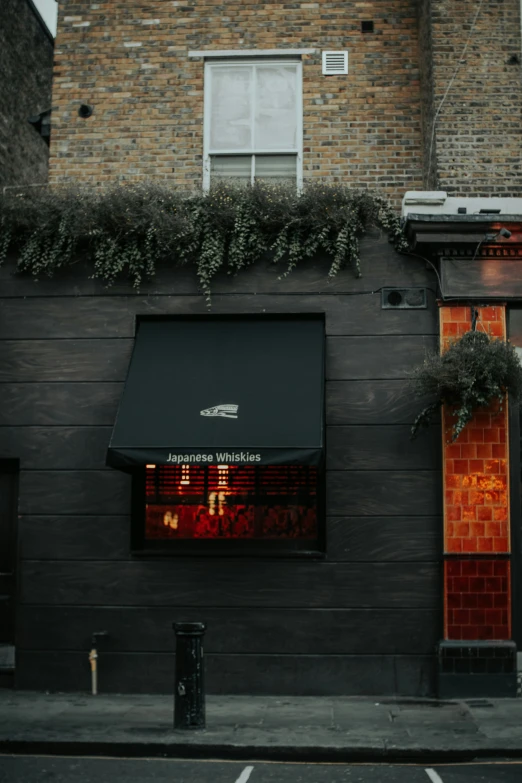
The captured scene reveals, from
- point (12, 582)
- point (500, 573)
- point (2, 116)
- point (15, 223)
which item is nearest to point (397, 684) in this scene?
point (500, 573)

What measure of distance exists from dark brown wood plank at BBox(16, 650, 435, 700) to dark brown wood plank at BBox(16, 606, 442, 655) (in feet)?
0.31

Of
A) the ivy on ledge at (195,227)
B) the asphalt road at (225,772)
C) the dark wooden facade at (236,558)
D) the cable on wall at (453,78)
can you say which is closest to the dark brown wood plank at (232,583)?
the dark wooden facade at (236,558)

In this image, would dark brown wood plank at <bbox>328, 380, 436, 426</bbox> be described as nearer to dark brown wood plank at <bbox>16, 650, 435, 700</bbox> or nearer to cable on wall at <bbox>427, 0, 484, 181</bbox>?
dark brown wood plank at <bbox>16, 650, 435, 700</bbox>

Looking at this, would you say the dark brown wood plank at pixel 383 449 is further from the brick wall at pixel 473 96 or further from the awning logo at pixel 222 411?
the brick wall at pixel 473 96

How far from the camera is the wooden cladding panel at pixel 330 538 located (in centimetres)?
1048

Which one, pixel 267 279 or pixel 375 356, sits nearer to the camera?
pixel 375 356

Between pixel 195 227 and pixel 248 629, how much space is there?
16.2ft

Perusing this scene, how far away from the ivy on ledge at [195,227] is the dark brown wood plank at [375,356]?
3.02 feet

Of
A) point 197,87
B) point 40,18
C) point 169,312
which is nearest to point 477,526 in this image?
point 169,312

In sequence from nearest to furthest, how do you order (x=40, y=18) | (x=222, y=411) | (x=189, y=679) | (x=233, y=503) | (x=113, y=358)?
(x=189, y=679), (x=222, y=411), (x=233, y=503), (x=113, y=358), (x=40, y=18)

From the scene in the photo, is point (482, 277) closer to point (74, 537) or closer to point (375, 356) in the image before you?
point (375, 356)

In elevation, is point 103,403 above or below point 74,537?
above

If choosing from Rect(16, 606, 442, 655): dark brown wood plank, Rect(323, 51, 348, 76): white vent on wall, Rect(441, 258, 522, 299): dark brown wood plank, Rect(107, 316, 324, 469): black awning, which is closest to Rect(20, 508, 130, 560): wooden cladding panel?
Rect(16, 606, 442, 655): dark brown wood plank

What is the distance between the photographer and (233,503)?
1075 centimetres
